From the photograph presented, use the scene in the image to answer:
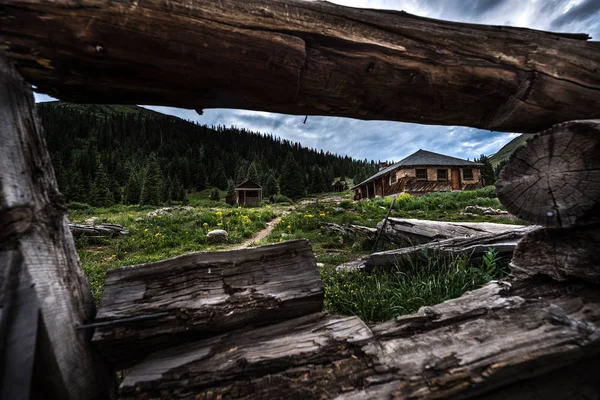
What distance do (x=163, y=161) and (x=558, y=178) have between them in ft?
263

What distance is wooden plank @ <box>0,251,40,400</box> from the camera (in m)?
1.12

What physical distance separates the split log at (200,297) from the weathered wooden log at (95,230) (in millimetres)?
10548

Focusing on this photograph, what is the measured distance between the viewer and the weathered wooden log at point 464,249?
381 cm

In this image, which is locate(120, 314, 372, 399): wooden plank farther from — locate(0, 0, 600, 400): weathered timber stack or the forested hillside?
the forested hillside

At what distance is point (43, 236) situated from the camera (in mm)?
1275

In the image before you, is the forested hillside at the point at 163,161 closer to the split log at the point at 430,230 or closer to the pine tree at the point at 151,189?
the pine tree at the point at 151,189

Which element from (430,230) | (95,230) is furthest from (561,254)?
(95,230)

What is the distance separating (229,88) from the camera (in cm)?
155

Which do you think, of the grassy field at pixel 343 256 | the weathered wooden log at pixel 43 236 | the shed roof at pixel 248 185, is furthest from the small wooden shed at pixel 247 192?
the weathered wooden log at pixel 43 236

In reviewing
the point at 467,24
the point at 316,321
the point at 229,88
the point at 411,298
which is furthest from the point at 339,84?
the point at 411,298

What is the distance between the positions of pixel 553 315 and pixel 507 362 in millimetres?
576

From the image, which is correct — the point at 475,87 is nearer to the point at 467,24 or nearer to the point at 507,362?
the point at 467,24

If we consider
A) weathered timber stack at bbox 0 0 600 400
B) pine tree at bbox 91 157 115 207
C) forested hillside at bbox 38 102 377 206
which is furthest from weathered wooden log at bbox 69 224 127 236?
pine tree at bbox 91 157 115 207

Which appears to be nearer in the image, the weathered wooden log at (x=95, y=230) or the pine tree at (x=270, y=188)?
the weathered wooden log at (x=95, y=230)
